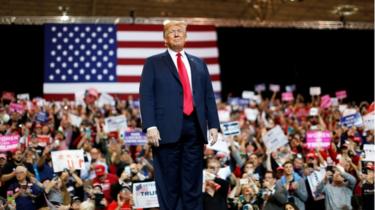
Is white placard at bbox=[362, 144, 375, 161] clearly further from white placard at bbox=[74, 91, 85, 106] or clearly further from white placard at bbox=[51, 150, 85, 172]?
white placard at bbox=[74, 91, 85, 106]

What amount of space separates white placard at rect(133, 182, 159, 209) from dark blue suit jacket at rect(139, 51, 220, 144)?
3.20m

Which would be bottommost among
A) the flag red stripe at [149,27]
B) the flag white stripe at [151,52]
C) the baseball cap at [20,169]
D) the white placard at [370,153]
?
the baseball cap at [20,169]

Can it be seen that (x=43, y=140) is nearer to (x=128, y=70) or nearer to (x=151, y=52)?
(x=128, y=70)

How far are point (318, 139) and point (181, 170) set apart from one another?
635cm

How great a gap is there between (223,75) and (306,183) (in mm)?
8388

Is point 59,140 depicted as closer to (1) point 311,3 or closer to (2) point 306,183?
(2) point 306,183

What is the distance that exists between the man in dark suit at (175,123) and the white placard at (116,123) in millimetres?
6567

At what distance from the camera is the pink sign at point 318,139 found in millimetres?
9328

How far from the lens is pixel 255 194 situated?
24.1ft

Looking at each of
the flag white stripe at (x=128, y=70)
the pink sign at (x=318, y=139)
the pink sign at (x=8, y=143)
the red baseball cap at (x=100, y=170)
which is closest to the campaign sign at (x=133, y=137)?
the red baseball cap at (x=100, y=170)

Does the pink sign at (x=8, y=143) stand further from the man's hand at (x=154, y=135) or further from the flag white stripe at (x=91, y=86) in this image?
the flag white stripe at (x=91, y=86)

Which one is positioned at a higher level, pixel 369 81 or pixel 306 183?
pixel 369 81

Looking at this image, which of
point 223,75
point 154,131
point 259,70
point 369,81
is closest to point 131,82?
point 223,75

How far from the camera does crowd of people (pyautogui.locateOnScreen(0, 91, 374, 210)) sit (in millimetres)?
6967
